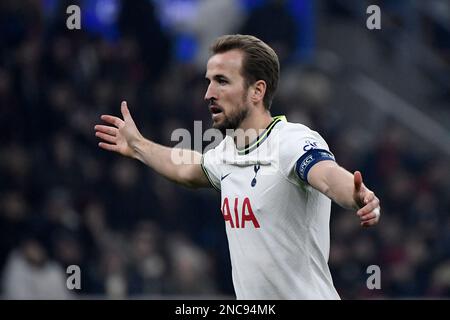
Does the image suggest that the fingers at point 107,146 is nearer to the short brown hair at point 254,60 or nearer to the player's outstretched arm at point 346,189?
the short brown hair at point 254,60

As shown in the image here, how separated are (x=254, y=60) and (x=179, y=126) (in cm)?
648

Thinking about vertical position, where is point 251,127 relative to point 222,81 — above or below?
below

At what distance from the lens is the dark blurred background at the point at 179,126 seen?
37.2ft

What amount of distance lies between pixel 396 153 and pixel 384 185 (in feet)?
1.73

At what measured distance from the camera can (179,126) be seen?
12.4m

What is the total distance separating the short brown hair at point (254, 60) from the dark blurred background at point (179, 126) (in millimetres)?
4733

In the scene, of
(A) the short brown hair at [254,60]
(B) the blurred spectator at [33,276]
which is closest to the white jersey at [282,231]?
(A) the short brown hair at [254,60]

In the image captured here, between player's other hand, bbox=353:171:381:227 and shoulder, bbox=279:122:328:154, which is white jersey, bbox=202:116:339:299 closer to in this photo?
shoulder, bbox=279:122:328:154

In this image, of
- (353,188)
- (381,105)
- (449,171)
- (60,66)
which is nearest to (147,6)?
(60,66)

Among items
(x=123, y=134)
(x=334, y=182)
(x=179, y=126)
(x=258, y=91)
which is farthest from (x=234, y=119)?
(x=179, y=126)

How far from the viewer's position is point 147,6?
12711 mm

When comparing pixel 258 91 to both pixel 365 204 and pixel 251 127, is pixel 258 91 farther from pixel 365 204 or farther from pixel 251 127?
pixel 365 204
